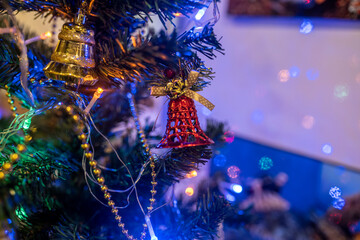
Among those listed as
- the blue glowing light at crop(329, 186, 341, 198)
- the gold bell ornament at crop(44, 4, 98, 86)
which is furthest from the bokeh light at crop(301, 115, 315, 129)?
the gold bell ornament at crop(44, 4, 98, 86)

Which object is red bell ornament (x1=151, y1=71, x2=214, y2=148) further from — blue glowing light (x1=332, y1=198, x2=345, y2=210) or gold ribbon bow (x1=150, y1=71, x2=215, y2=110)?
blue glowing light (x1=332, y1=198, x2=345, y2=210)

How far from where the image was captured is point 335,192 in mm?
860

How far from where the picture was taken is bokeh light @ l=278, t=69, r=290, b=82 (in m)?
0.97

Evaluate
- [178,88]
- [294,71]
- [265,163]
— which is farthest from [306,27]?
[178,88]

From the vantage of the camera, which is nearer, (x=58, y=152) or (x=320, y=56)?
(x=58, y=152)

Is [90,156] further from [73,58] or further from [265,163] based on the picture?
[265,163]

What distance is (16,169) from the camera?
1.41ft

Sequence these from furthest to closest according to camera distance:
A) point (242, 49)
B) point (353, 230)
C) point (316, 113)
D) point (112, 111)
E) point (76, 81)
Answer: point (242, 49)
point (316, 113)
point (353, 230)
point (112, 111)
point (76, 81)

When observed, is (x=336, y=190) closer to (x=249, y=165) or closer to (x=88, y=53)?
(x=249, y=165)

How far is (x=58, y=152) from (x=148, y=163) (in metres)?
0.14

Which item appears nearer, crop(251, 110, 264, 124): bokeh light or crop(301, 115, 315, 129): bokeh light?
crop(301, 115, 315, 129): bokeh light

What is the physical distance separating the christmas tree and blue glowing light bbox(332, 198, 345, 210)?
0.51m

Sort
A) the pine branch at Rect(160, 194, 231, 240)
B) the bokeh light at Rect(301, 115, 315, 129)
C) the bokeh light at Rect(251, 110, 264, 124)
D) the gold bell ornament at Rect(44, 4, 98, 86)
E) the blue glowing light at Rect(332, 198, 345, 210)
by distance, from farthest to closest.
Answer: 1. the bokeh light at Rect(251, 110, 264, 124)
2. the bokeh light at Rect(301, 115, 315, 129)
3. the blue glowing light at Rect(332, 198, 345, 210)
4. the pine branch at Rect(160, 194, 231, 240)
5. the gold bell ornament at Rect(44, 4, 98, 86)

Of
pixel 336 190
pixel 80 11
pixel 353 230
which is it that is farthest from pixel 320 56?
pixel 80 11
